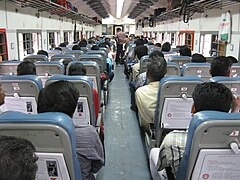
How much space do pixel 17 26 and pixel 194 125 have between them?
301 inches

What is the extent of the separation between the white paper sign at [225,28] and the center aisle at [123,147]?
3.49 meters

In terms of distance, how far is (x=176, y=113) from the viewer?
2.95m

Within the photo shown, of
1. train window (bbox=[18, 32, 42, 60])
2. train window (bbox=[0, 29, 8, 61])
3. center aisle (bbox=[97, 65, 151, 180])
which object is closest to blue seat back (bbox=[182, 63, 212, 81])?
center aisle (bbox=[97, 65, 151, 180])

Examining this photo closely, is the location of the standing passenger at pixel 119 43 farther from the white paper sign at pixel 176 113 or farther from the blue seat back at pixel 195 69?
the white paper sign at pixel 176 113

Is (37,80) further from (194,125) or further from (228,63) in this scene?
(228,63)

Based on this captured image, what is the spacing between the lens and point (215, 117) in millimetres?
1522

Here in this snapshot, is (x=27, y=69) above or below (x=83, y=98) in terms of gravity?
above

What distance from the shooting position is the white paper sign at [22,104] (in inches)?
113

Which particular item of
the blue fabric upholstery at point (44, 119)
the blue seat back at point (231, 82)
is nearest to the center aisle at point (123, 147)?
the blue seat back at point (231, 82)

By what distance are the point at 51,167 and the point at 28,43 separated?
8.74 metres

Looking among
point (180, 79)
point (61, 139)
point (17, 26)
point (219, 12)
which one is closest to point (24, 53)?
point (17, 26)

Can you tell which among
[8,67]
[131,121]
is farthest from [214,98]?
[8,67]

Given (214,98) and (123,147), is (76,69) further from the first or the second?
(214,98)

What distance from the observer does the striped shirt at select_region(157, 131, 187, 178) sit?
1897 mm
